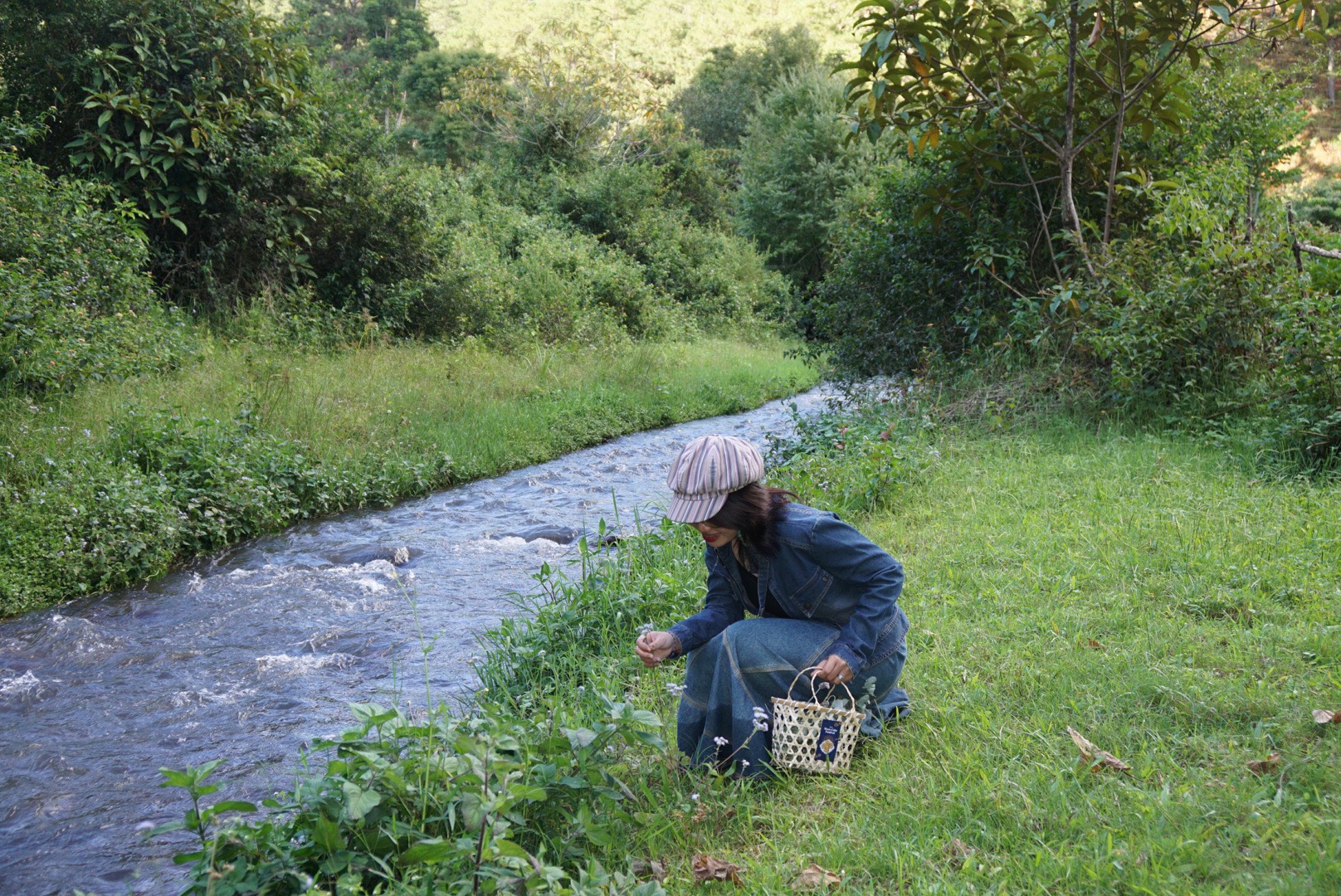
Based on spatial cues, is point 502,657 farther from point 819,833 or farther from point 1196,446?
point 1196,446

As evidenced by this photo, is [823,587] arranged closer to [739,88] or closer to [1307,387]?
[1307,387]

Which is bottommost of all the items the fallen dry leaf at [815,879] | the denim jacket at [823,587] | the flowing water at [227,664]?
the flowing water at [227,664]

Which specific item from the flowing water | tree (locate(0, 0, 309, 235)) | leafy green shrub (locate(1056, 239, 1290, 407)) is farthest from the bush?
the flowing water

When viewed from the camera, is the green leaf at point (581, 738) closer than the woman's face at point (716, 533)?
Yes

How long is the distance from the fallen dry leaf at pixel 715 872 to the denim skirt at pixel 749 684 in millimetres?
437

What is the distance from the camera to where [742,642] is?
3271 mm

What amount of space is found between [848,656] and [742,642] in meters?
0.35

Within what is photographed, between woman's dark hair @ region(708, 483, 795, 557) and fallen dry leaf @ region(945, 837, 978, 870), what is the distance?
1074 mm

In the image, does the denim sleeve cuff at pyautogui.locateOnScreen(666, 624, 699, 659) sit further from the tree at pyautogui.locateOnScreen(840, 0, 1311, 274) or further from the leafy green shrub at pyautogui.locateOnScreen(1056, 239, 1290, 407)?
the tree at pyautogui.locateOnScreen(840, 0, 1311, 274)

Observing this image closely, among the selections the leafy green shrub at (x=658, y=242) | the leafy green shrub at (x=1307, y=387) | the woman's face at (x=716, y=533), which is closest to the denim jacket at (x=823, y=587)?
A: the woman's face at (x=716, y=533)

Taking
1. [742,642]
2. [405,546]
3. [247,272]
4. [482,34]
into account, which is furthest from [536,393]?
[482,34]

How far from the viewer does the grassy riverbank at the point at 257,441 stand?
6.32 meters

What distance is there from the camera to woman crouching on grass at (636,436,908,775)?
3184mm

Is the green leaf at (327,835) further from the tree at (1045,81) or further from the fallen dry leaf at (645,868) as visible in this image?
the tree at (1045,81)
